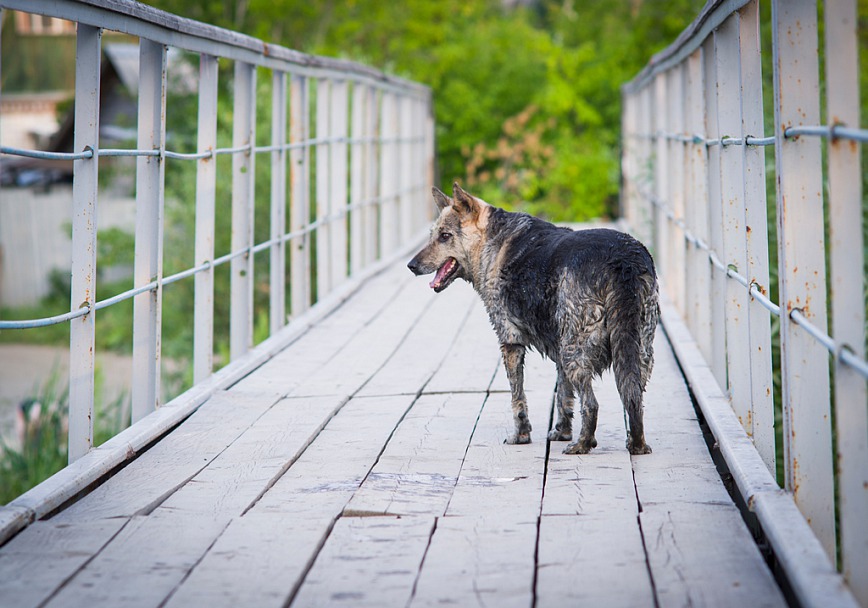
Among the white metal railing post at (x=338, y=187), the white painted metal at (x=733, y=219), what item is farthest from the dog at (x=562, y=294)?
the white metal railing post at (x=338, y=187)

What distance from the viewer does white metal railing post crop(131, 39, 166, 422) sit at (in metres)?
5.02

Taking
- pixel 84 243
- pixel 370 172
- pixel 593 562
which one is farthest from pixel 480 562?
pixel 370 172

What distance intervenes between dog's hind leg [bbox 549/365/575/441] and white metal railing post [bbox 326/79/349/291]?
188 inches

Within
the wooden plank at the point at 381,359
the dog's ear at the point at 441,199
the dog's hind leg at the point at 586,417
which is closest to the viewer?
the dog's hind leg at the point at 586,417

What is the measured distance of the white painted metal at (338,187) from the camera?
9.39 metres

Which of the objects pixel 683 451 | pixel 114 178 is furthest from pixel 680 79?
pixel 114 178

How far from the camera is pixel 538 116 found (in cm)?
2172

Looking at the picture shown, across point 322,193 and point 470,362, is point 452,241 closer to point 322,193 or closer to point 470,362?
point 470,362

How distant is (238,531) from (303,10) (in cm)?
2387

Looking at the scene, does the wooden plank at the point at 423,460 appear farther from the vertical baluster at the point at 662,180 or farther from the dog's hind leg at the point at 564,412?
the vertical baluster at the point at 662,180

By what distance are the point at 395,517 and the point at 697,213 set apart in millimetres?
3487

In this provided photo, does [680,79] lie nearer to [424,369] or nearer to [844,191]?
[424,369]

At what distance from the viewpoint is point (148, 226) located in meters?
5.05

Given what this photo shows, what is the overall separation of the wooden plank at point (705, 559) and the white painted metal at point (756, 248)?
657 millimetres
